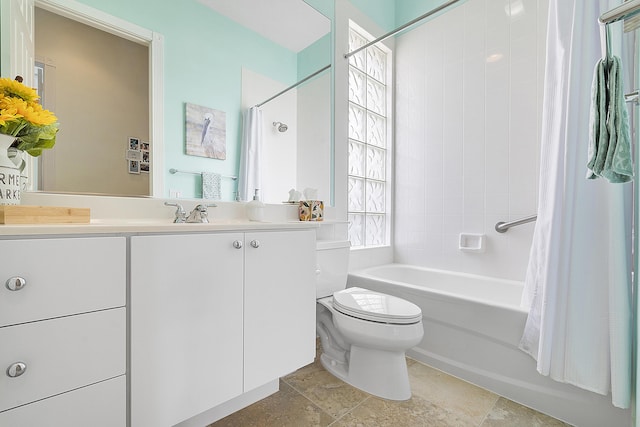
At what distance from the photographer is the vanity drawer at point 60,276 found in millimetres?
653

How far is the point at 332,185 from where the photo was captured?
209 centimetres

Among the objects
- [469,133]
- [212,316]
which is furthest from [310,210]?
[469,133]

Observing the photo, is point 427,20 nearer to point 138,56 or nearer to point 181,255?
point 138,56

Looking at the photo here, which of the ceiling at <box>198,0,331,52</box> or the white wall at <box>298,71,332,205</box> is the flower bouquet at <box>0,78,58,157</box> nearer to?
the ceiling at <box>198,0,331,52</box>

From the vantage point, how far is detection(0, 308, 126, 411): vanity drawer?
656 mm

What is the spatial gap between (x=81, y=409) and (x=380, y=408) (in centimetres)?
113

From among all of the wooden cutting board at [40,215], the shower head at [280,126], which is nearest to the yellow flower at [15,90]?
the wooden cutting board at [40,215]

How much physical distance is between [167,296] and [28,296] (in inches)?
12.0

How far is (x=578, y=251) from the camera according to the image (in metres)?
1.20

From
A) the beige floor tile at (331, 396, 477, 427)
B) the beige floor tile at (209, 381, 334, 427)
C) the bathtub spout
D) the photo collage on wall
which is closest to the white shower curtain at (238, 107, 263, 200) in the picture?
the photo collage on wall

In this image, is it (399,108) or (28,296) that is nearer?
(28,296)

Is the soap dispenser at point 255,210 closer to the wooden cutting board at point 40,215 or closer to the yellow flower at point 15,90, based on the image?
the wooden cutting board at point 40,215

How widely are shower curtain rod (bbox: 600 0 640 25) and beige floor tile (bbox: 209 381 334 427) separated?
1.68 m

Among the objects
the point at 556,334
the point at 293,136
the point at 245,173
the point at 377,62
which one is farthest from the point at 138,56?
the point at 556,334
